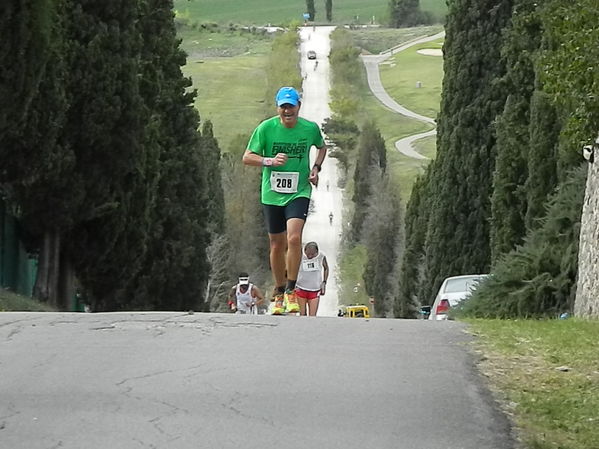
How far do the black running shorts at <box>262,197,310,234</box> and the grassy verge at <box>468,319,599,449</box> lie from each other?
214cm

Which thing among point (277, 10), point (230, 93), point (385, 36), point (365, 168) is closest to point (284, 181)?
point (365, 168)

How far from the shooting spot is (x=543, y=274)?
61.2ft

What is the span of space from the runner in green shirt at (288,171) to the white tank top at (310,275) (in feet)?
4.97

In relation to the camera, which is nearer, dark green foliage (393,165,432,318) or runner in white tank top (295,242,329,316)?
runner in white tank top (295,242,329,316)

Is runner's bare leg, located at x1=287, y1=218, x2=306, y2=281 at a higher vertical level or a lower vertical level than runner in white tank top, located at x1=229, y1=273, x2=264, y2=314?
higher

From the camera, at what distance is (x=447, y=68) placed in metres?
38.1

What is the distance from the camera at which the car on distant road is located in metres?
21.4

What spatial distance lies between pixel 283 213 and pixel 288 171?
1.52 feet

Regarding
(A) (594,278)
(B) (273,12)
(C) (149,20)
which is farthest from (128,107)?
(B) (273,12)

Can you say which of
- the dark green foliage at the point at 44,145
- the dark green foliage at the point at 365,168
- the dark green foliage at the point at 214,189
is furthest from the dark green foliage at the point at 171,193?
the dark green foliage at the point at 365,168

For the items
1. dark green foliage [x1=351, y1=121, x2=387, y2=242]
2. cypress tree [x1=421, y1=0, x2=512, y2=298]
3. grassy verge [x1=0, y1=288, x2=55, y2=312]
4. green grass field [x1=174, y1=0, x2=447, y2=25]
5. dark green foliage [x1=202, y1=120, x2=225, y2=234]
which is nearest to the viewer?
grassy verge [x1=0, y1=288, x2=55, y2=312]

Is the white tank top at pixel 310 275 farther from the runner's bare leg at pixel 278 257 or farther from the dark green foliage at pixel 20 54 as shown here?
the dark green foliage at pixel 20 54

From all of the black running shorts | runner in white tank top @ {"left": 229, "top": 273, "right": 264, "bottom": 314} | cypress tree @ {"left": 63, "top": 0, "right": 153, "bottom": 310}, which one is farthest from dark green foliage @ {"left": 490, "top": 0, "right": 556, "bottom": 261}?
the black running shorts

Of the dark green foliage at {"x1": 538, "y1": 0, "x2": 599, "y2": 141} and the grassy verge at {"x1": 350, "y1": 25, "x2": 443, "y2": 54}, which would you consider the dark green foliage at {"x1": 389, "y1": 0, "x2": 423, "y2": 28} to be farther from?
the dark green foliage at {"x1": 538, "y1": 0, "x2": 599, "y2": 141}
